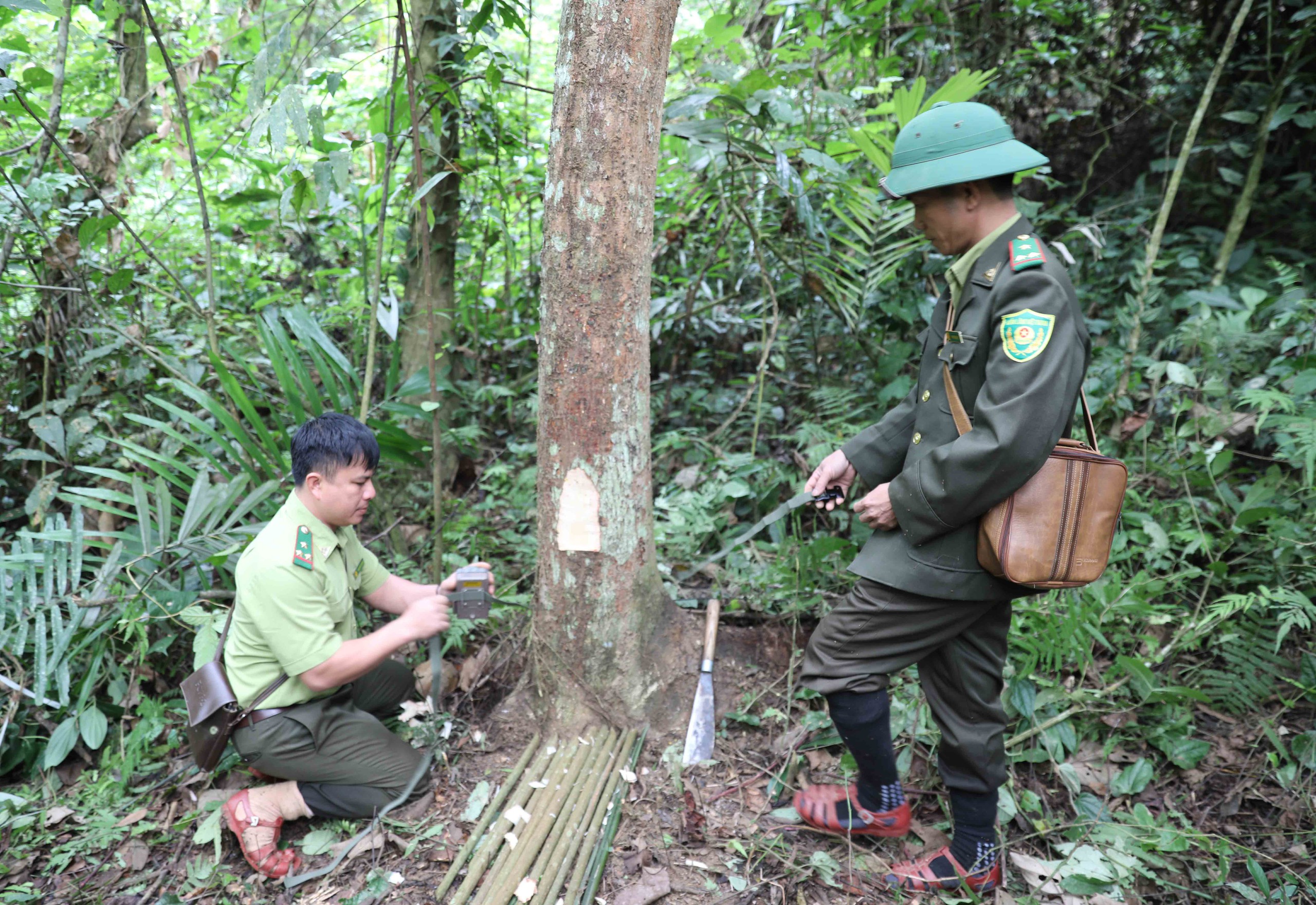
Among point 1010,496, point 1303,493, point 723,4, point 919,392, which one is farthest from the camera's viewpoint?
point 723,4

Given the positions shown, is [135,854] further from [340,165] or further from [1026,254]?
[1026,254]

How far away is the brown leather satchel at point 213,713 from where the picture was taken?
2.47 metres

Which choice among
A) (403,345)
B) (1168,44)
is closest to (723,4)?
(1168,44)

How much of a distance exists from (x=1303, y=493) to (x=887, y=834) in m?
2.33

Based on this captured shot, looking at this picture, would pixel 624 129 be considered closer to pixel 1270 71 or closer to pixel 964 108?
pixel 964 108

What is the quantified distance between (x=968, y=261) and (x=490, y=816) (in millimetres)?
2059

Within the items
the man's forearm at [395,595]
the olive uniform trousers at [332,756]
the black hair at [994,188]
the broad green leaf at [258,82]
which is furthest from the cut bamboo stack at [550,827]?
the broad green leaf at [258,82]

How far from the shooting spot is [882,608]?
6.91 feet

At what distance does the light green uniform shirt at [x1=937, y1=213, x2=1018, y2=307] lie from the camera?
2.02m

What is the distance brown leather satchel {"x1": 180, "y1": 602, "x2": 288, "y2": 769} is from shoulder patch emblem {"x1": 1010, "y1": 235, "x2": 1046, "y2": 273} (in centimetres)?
246

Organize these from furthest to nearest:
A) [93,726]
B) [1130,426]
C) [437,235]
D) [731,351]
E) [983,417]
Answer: [731,351] → [437,235] → [1130,426] → [93,726] → [983,417]

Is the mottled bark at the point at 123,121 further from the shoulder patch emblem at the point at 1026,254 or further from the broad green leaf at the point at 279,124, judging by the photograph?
the shoulder patch emblem at the point at 1026,254

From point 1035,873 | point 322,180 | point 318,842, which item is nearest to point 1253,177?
point 1035,873

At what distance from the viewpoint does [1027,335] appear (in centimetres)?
186
